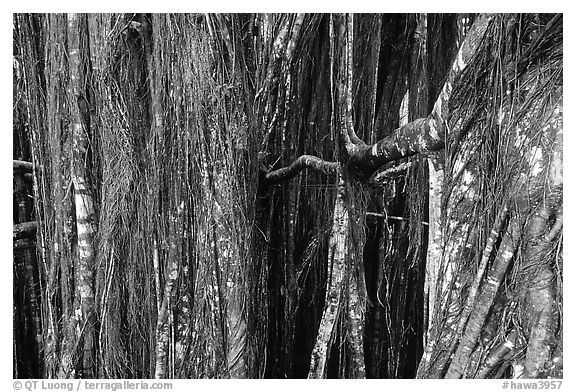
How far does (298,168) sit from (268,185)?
0.12 m

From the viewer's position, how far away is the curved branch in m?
1.76

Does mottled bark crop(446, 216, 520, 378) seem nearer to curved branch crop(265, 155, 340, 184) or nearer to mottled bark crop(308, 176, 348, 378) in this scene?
mottled bark crop(308, 176, 348, 378)

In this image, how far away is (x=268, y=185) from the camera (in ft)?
5.97

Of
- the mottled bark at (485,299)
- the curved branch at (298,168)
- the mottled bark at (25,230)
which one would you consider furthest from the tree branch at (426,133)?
the mottled bark at (25,230)

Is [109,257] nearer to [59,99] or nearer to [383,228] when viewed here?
[59,99]

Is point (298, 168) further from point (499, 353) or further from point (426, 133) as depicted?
point (499, 353)

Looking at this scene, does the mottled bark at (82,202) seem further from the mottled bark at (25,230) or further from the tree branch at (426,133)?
the tree branch at (426,133)

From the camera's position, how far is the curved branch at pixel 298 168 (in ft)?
5.77

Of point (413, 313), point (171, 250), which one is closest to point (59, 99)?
point (171, 250)


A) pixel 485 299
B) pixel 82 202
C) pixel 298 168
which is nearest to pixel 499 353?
pixel 485 299

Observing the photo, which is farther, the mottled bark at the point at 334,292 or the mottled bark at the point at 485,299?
the mottled bark at the point at 334,292

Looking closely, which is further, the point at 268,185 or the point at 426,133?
the point at 268,185

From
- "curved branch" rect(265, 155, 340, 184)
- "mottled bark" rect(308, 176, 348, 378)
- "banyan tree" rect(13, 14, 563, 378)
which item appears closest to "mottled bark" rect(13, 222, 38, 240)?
"banyan tree" rect(13, 14, 563, 378)

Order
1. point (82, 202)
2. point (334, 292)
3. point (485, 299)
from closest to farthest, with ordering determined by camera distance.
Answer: point (485, 299)
point (82, 202)
point (334, 292)
